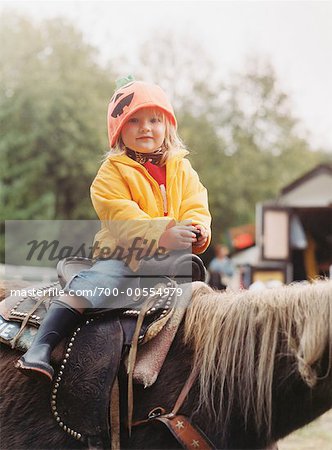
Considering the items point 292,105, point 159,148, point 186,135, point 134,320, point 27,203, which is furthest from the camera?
point 292,105

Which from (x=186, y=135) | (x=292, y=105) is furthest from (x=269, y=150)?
(x=186, y=135)

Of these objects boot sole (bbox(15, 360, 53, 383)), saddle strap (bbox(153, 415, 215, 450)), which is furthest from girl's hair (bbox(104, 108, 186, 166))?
saddle strap (bbox(153, 415, 215, 450))

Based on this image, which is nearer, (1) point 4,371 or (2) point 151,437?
(2) point 151,437

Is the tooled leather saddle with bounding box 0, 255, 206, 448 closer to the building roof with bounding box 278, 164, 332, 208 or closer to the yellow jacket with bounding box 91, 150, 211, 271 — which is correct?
the yellow jacket with bounding box 91, 150, 211, 271

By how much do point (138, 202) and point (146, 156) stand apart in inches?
9.4

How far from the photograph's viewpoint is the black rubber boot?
221 cm

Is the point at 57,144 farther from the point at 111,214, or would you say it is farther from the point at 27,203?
the point at 111,214

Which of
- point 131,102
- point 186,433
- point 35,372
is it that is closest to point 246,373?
point 186,433

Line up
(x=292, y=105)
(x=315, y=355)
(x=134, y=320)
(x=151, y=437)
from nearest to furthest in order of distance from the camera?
(x=315, y=355) < (x=151, y=437) < (x=134, y=320) < (x=292, y=105)

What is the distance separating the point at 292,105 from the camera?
2522cm

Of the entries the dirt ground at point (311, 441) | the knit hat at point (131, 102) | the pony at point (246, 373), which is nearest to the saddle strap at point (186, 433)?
the pony at point (246, 373)

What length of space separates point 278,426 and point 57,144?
20.5m

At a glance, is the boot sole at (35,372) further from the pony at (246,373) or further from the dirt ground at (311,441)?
the dirt ground at (311,441)

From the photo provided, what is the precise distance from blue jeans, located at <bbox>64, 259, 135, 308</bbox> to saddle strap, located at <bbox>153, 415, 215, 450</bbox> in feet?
1.64
